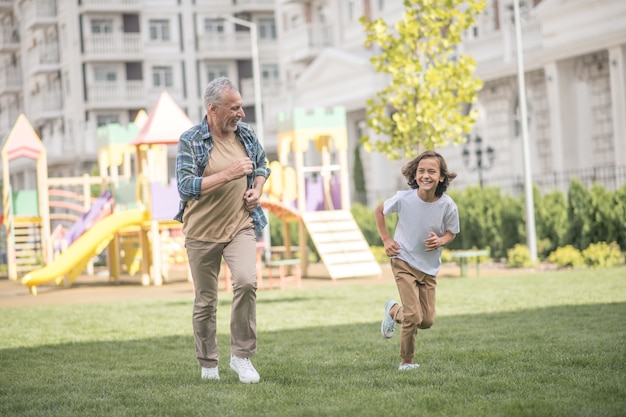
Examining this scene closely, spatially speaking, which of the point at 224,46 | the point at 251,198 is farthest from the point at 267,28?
the point at 251,198

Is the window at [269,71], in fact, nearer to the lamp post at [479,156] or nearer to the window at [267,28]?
the window at [267,28]

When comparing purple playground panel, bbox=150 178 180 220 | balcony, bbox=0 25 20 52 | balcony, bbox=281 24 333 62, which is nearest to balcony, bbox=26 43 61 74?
balcony, bbox=0 25 20 52


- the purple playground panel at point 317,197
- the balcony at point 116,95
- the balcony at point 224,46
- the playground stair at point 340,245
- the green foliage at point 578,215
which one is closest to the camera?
the playground stair at point 340,245

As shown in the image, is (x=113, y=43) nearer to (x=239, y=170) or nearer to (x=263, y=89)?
(x=263, y=89)

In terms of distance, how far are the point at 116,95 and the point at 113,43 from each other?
2.83m

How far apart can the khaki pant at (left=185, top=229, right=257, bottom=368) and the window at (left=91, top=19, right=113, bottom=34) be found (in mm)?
57306

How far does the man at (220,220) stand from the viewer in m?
8.29

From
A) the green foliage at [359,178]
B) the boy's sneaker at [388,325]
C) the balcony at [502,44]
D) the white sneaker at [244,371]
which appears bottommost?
the white sneaker at [244,371]

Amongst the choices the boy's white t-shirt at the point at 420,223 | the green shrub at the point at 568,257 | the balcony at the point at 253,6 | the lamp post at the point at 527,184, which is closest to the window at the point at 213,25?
the balcony at the point at 253,6

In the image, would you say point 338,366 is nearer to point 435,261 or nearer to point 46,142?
point 435,261

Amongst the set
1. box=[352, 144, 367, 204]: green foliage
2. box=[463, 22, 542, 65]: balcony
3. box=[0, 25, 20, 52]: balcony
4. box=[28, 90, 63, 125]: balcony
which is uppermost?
box=[0, 25, 20, 52]: balcony

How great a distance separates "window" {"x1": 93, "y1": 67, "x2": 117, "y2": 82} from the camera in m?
64.0

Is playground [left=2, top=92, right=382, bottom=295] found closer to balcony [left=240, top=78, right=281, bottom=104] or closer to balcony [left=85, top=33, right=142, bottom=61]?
balcony [left=240, top=78, right=281, bottom=104]

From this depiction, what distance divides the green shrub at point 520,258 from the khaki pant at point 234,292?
17.0 meters
